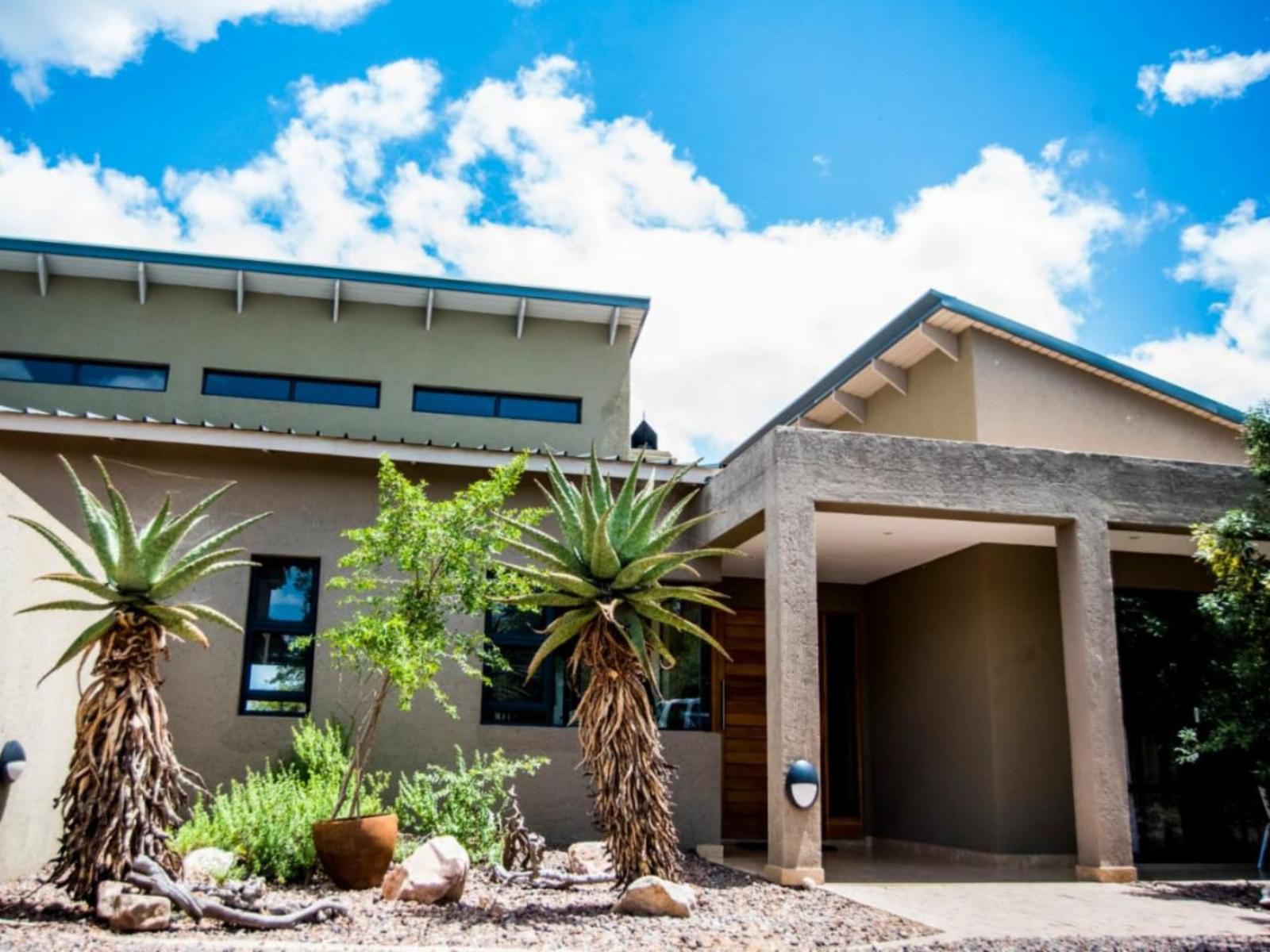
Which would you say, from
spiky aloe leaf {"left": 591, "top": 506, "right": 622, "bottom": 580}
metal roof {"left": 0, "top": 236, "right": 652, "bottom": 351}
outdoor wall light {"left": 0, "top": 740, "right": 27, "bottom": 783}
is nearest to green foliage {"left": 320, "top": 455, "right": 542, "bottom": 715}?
spiky aloe leaf {"left": 591, "top": 506, "right": 622, "bottom": 580}

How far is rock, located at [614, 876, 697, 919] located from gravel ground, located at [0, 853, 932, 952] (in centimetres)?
9

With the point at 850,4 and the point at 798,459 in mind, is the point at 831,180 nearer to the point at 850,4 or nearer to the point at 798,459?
the point at 850,4

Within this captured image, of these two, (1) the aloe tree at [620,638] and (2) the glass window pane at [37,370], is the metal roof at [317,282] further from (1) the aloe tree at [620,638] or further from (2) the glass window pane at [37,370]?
(1) the aloe tree at [620,638]

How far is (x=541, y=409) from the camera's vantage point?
615 inches

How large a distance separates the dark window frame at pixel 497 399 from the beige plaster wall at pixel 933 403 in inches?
175

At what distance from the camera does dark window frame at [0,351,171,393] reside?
14.8 meters

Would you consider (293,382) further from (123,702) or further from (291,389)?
(123,702)

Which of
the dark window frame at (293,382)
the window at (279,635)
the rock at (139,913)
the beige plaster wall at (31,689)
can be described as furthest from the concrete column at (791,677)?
the dark window frame at (293,382)

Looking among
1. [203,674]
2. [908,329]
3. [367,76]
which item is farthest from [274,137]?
[908,329]

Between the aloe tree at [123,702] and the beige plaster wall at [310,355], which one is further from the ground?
the beige plaster wall at [310,355]

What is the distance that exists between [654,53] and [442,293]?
456 cm

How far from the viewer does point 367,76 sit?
38.0 ft

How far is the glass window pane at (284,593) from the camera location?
11.8 meters

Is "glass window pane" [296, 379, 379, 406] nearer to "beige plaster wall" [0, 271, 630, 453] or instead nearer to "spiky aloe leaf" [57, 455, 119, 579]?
"beige plaster wall" [0, 271, 630, 453]
